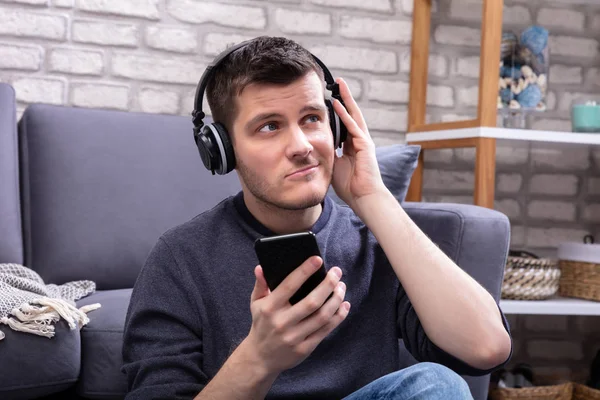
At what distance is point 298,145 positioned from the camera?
→ 94 cm

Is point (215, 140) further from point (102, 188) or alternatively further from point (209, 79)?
point (102, 188)

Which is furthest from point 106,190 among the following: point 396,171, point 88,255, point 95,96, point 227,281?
point 227,281

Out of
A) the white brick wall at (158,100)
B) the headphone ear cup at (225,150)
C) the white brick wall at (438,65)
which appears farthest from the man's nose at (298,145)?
the white brick wall at (438,65)

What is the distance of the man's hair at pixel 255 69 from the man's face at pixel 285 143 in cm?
1

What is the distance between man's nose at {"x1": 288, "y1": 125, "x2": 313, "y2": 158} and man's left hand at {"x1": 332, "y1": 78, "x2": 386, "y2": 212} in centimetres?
11

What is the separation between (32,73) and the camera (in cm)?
206

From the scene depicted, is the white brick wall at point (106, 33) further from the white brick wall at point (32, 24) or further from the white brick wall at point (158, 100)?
the white brick wall at point (158, 100)

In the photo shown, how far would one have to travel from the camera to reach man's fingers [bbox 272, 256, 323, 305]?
0.75 m

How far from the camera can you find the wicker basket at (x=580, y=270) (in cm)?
203

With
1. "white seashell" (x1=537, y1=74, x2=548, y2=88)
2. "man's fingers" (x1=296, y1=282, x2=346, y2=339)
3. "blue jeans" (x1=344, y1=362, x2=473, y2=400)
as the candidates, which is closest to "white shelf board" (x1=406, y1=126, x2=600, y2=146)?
"white seashell" (x1=537, y1=74, x2=548, y2=88)

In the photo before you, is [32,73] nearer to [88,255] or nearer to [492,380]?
[88,255]

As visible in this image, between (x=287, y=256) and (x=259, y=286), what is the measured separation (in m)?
0.06

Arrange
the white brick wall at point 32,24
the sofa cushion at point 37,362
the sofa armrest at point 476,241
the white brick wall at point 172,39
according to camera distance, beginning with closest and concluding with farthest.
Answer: the sofa cushion at point 37,362 → the sofa armrest at point 476,241 → the white brick wall at point 32,24 → the white brick wall at point 172,39

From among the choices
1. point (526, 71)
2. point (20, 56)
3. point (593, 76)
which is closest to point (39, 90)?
point (20, 56)
